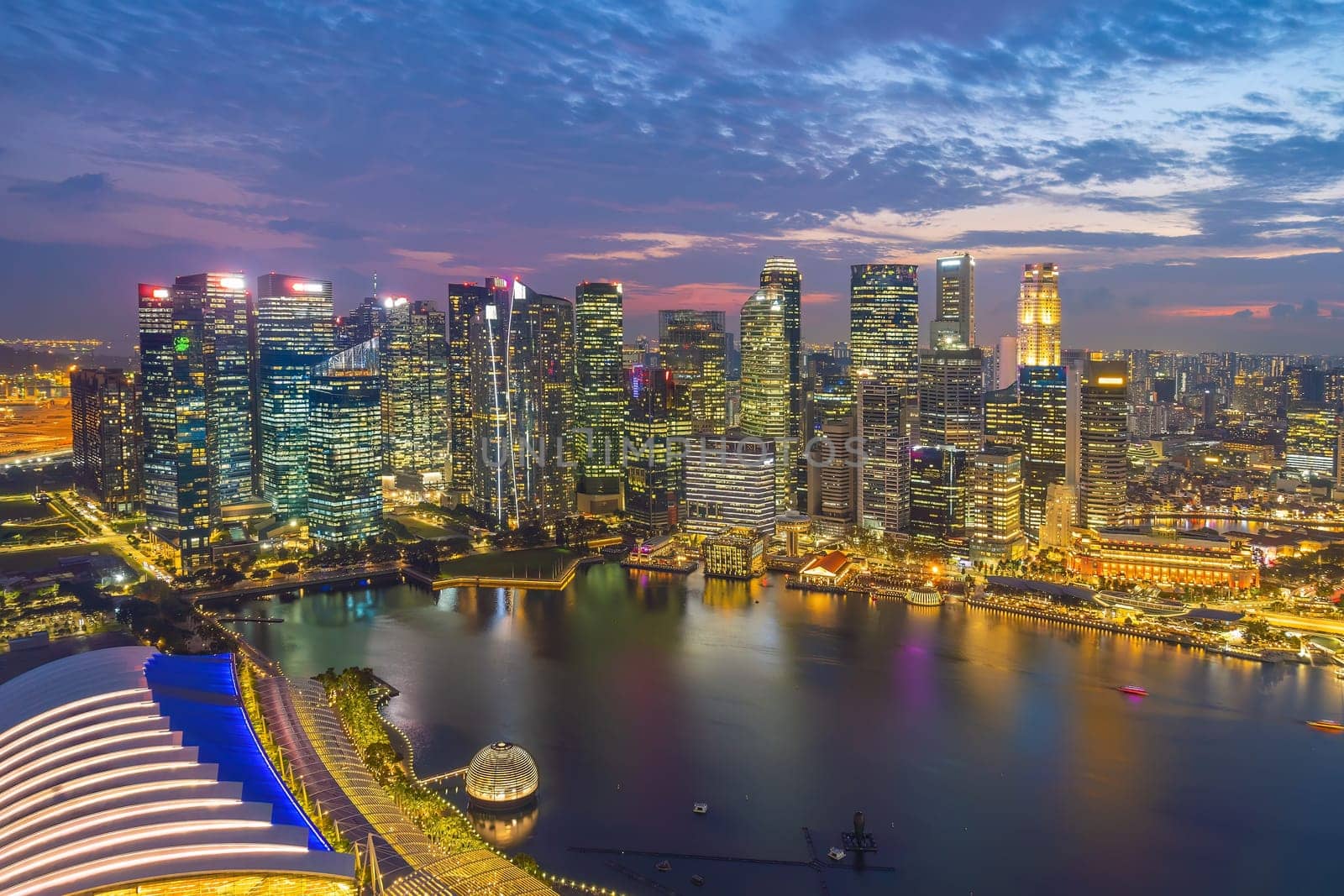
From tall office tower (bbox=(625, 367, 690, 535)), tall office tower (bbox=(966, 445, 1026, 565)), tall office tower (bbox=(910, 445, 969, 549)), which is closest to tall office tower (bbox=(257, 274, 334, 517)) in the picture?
tall office tower (bbox=(625, 367, 690, 535))

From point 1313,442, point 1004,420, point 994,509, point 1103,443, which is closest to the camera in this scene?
point 994,509

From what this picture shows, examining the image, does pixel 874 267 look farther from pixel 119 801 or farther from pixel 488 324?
pixel 119 801

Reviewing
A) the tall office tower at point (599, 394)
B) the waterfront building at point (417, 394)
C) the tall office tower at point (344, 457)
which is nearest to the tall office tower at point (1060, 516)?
the tall office tower at point (599, 394)

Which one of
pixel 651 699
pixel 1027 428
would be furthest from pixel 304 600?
pixel 1027 428

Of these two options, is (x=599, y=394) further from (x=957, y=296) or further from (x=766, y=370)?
(x=957, y=296)

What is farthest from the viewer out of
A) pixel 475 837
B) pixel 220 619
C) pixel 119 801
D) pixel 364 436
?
pixel 364 436

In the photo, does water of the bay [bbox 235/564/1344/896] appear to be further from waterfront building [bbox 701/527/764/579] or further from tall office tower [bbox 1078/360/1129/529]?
tall office tower [bbox 1078/360/1129/529]

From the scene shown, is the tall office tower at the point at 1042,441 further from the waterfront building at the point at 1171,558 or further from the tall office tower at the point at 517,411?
the tall office tower at the point at 517,411

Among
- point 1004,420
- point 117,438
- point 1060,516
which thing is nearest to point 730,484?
point 1060,516
